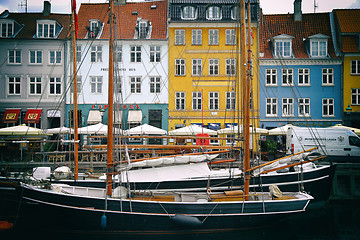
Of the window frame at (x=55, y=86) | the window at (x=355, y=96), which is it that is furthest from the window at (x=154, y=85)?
the window at (x=355, y=96)

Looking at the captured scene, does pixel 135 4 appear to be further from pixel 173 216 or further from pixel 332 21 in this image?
pixel 173 216

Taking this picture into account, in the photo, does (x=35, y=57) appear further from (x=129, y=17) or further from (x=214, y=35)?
(x=214, y=35)

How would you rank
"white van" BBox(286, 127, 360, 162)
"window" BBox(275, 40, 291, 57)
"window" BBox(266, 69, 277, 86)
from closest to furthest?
"white van" BBox(286, 127, 360, 162) → "window" BBox(266, 69, 277, 86) → "window" BBox(275, 40, 291, 57)

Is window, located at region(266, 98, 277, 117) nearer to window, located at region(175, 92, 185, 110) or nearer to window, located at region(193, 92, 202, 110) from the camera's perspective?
window, located at region(193, 92, 202, 110)

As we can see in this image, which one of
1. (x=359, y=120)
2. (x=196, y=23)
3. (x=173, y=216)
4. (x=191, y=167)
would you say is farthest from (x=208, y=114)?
(x=173, y=216)

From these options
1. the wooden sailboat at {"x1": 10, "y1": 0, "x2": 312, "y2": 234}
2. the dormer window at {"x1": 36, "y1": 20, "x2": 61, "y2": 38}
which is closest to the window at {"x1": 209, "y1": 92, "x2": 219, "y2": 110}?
the dormer window at {"x1": 36, "y1": 20, "x2": 61, "y2": 38}

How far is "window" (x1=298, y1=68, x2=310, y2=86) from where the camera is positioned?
3044 cm

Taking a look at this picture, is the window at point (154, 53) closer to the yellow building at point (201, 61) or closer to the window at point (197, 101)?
the yellow building at point (201, 61)

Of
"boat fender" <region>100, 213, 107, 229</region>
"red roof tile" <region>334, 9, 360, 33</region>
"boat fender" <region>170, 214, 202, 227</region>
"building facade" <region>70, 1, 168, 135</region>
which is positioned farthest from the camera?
"red roof tile" <region>334, 9, 360, 33</region>

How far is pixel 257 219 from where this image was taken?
11.4m

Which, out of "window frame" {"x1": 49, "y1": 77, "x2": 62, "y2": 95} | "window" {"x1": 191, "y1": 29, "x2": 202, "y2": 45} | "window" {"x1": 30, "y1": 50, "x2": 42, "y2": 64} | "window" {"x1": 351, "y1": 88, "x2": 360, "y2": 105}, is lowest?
"window" {"x1": 351, "y1": 88, "x2": 360, "y2": 105}

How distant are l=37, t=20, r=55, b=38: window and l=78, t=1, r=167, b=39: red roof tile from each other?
2.39 meters

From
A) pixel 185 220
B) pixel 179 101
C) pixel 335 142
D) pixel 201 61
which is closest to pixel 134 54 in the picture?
pixel 179 101

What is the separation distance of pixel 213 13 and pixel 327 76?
1205 centimetres
